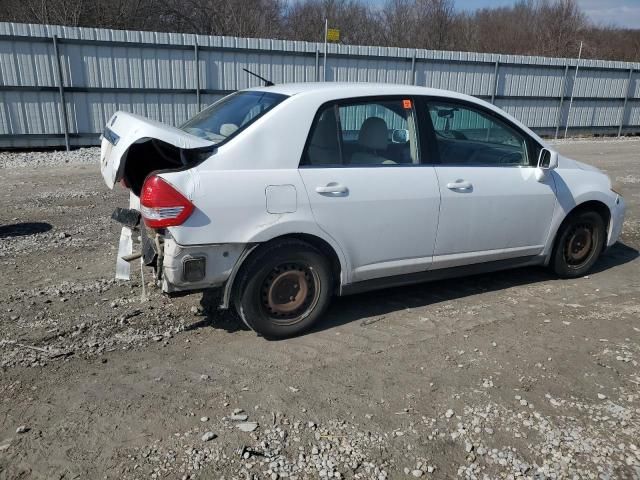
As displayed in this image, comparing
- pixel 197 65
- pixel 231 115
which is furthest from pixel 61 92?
pixel 231 115

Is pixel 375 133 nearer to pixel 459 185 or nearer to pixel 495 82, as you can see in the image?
pixel 459 185

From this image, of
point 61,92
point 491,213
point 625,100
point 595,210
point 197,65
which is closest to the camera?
point 491,213

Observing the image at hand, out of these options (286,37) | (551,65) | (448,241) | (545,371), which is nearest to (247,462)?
(545,371)

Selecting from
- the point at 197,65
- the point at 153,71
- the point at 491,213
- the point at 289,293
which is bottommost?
the point at 289,293

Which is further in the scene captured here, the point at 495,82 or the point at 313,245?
the point at 495,82

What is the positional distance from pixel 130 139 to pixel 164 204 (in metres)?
0.51

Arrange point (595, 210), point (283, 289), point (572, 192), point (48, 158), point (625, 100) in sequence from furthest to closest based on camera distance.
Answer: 1. point (625, 100)
2. point (48, 158)
3. point (595, 210)
4. point (572, 192)
5. point (283, 289)

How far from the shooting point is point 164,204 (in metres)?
3.51

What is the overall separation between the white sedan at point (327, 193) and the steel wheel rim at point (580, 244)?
0.30 metres

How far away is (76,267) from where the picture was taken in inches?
211

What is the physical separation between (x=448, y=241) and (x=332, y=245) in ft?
3.60

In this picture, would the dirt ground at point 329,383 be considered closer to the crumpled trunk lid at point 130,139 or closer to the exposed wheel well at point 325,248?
the exposed wheel well at point 325,248

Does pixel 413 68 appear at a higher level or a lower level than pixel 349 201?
higher

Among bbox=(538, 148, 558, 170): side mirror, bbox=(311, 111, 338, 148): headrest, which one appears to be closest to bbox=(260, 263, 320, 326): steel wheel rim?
bbox=(311, 111, 338, 148): headrest
